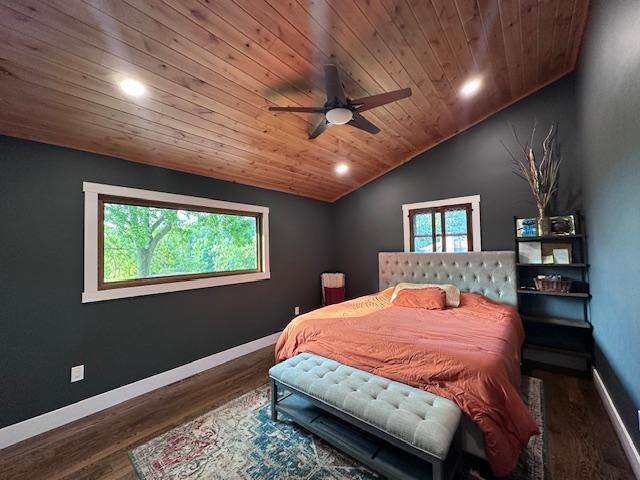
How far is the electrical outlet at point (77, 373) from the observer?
91.3 inches

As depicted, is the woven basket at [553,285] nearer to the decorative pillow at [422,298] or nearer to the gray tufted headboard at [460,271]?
the gray tufted headboard at [460,271]

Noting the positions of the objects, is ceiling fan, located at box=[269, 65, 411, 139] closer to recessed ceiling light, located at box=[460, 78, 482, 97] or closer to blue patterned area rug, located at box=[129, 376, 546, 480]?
recessed ceiling light, located at box=[460, 78, 482, 97]

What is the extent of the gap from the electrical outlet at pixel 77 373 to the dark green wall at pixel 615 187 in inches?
159

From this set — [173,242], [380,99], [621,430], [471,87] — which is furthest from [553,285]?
[173,242]

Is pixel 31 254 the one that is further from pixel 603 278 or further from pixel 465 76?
pixel 603 278

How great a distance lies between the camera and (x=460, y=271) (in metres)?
3.71

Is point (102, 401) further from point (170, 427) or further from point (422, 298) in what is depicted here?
point (422, 298)

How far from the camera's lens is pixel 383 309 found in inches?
126

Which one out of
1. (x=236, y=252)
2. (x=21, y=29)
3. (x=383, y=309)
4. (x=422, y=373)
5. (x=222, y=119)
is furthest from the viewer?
(x=236, y=252)

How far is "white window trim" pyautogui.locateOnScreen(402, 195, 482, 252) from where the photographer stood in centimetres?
372

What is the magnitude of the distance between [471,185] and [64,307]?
4.76 metres

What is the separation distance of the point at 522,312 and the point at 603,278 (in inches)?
46.6

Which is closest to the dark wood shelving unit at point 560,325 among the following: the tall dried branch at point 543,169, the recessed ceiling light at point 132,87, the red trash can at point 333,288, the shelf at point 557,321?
the shelf at point 557,321

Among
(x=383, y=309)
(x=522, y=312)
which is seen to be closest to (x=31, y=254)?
(x=383, y=309)
